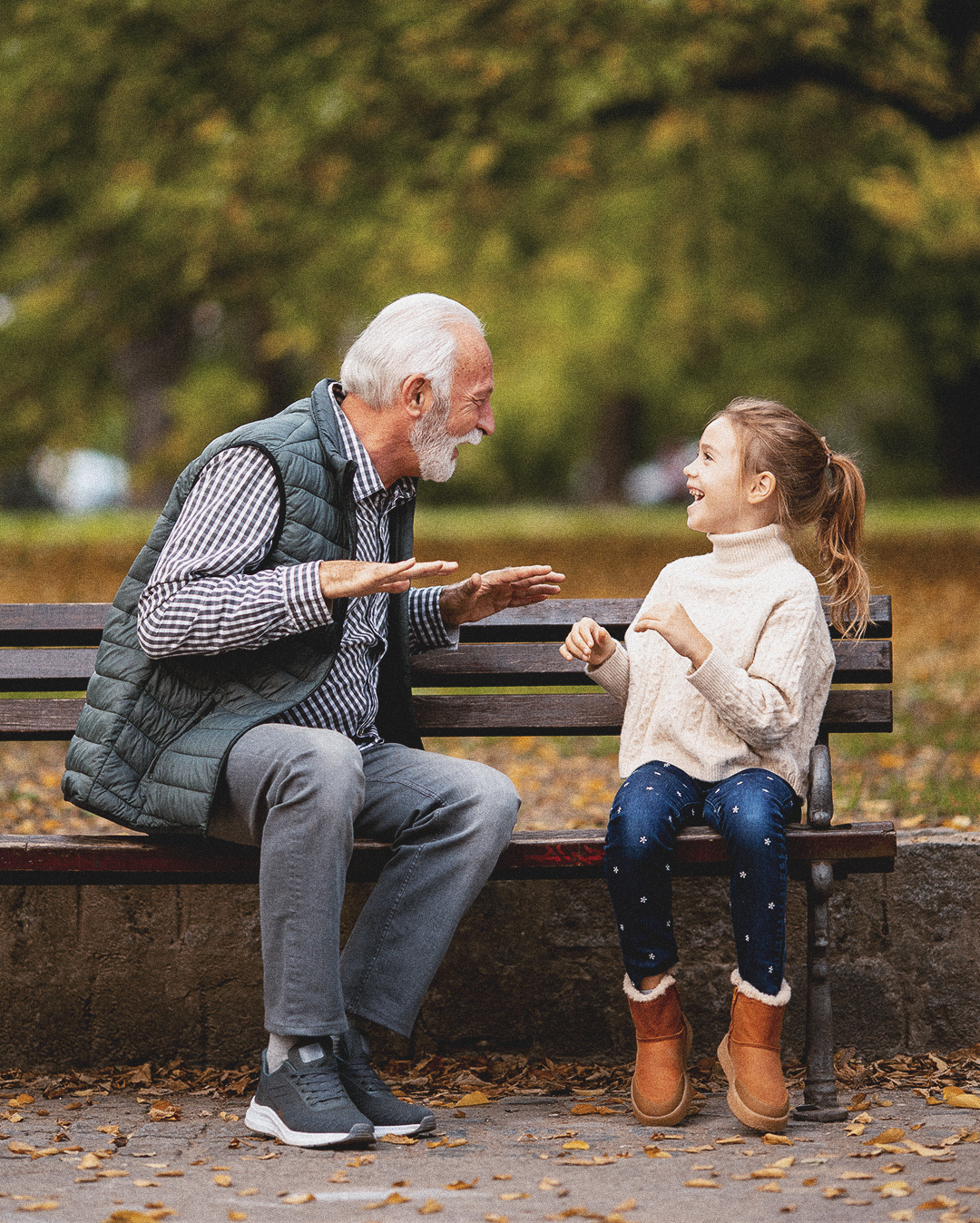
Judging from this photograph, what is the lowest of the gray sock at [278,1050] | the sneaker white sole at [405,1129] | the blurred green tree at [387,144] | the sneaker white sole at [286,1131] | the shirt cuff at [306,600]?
the sneaker white sole at [405,1129]

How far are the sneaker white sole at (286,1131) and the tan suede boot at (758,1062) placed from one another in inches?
29.1

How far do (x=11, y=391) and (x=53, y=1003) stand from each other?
845 centimetres

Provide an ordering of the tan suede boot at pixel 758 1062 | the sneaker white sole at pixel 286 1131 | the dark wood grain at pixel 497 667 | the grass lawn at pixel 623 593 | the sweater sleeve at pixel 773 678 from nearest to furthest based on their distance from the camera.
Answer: the sneaker white sole at pixel 286 1131 → the tan suede boot at pixel 758 1062 → the sweater sleeve at pixel 773 678 → the dark wood grain at pixel 497 667 → the grass lawn at pixel 623 593

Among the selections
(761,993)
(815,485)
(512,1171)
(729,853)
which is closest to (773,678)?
(729,853)

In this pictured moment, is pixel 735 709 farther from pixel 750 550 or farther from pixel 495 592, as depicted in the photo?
pixel 495 592

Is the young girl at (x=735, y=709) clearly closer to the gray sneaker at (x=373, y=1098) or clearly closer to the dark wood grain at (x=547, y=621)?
the dark wood grain at (x=547, y=621)

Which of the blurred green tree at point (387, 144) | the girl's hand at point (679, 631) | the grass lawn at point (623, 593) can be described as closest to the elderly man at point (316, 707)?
the girl's hand at point (679, 631)

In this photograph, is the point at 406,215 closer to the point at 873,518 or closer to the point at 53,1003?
the point at 53,1003

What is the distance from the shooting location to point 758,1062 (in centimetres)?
325

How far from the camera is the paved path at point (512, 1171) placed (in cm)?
286

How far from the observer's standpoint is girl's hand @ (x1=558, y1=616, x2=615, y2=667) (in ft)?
11.6

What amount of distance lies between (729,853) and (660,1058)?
1.46 ft

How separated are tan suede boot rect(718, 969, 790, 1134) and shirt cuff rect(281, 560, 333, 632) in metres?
1.12

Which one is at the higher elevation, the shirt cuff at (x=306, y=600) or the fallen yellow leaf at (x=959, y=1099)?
the shirt cuff at (x=306, y=600)
